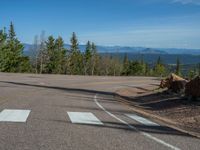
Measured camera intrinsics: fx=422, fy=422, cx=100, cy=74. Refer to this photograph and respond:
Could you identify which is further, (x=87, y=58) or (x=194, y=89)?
(x=87, y=58)

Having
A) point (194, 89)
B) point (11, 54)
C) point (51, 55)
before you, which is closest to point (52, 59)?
point (51, 55)

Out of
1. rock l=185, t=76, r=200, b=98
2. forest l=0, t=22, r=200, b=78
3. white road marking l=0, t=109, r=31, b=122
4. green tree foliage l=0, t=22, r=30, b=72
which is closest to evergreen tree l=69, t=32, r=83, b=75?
forest l=0, t=22, r=200, b=78

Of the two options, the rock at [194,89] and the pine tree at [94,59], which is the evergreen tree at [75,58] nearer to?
the pine tree at [94,59]

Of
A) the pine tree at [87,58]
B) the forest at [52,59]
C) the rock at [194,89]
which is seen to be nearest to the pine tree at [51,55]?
the forest at [52,59]

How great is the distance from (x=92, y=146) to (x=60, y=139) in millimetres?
829

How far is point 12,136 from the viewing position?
327 inches

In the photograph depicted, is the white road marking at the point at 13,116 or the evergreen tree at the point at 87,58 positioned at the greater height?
the white road marking at the point at 13,116

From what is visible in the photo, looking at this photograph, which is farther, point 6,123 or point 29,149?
point 6,123

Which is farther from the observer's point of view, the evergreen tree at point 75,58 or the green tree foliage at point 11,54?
the evergreen tree at point 75,58

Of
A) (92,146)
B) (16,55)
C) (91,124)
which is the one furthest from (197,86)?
(16,55)

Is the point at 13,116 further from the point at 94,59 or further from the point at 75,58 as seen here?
the point at 94,59

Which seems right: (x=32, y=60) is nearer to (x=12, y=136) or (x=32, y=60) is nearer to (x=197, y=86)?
(x=197, y=86)

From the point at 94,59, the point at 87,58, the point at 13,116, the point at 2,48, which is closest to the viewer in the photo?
the point at 13,116

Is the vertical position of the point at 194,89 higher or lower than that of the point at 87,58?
higher
